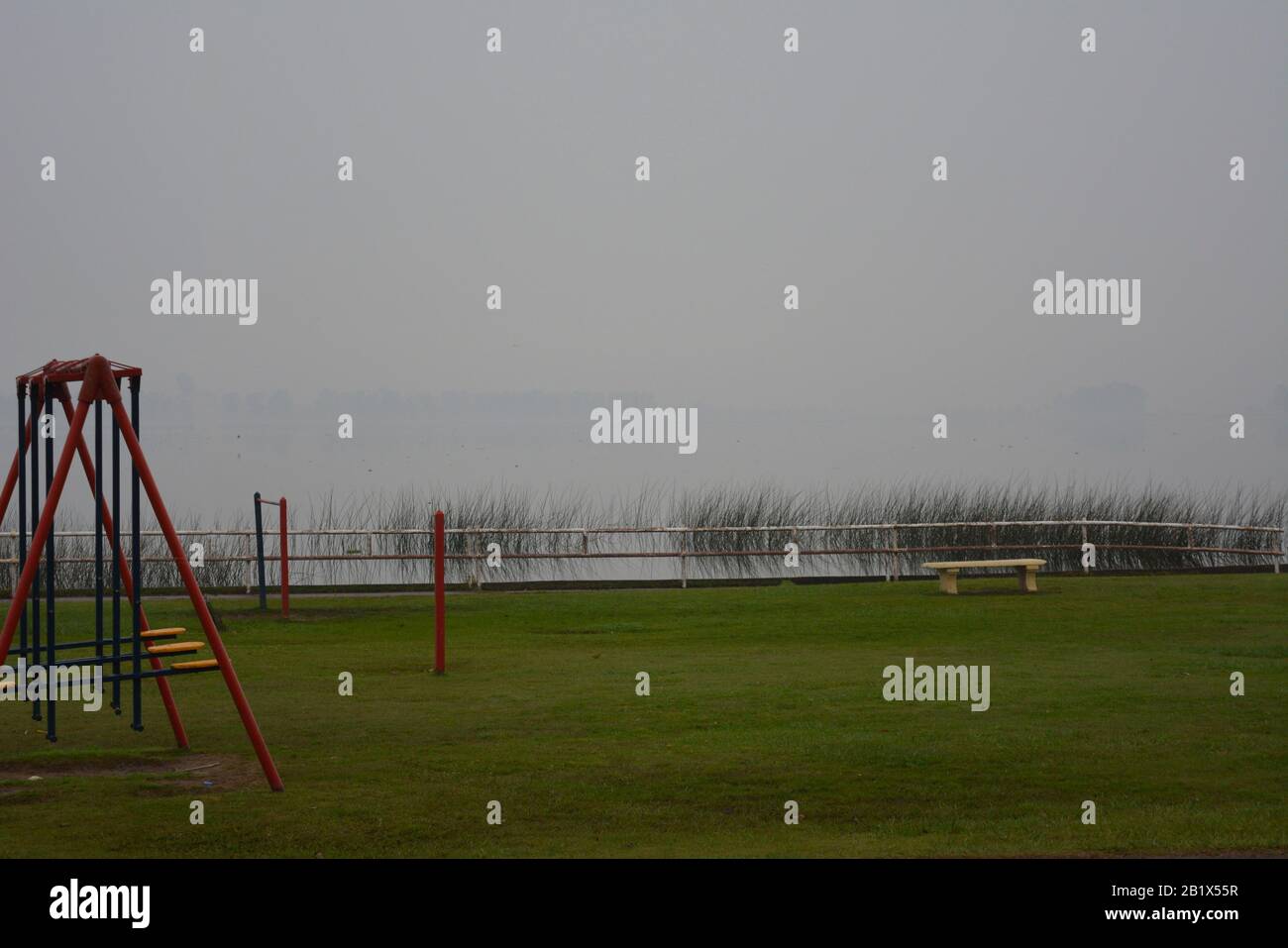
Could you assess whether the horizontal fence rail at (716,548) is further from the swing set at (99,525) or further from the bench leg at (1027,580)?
the swing set at (99,525)

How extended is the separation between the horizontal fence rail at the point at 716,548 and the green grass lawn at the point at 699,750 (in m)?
11.3

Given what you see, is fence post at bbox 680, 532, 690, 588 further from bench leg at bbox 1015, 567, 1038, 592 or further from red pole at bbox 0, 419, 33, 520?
red pole at bbox 0, 419, 33, 520

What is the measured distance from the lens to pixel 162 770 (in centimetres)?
1134

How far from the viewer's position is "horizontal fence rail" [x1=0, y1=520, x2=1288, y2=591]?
32.3 metres

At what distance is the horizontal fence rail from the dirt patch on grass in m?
19.5

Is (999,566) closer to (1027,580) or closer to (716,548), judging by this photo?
(1027,580)

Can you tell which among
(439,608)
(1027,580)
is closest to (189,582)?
A: (439,608)

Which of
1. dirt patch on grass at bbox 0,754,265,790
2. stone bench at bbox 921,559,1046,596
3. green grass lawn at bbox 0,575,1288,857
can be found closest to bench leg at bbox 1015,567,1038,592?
stone bench at bbox 921,559,1046,596

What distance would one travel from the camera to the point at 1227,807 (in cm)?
955

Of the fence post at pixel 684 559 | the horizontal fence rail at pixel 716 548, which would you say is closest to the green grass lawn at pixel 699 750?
the fence post at pixel 684 559

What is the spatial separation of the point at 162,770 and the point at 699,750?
159 inches

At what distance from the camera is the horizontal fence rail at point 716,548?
3231 cm

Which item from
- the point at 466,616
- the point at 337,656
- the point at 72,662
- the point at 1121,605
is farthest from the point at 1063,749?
the point at 466,616
